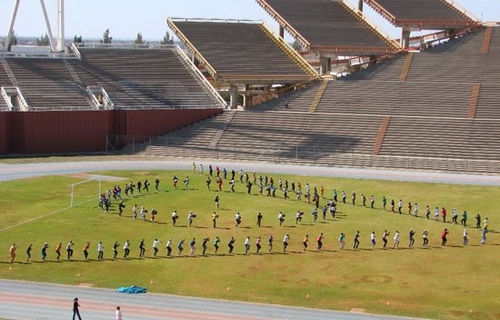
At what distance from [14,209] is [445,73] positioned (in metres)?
54.1

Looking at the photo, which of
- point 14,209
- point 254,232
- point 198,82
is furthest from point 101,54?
point 254,232

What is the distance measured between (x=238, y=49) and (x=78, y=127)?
24372 mm

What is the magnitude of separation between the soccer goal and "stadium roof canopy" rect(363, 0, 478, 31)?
49888 mm

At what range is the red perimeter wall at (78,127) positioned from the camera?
7681 centimetres

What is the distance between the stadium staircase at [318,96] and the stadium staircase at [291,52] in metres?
2.05

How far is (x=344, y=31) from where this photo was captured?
100 m

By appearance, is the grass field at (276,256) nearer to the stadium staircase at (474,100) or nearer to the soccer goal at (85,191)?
the soccer goal at (85,191)

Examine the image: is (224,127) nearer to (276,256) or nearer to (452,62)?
(452,62)

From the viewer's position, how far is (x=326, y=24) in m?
101

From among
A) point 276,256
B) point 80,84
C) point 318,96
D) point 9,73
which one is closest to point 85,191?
point 276,256

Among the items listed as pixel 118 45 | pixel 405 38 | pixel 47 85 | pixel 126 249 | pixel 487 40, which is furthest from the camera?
pixel 405 38

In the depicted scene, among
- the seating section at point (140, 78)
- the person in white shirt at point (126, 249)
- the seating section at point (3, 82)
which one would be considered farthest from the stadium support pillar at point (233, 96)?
the person in white shirt at point (126, 249)

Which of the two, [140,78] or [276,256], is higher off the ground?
[140,78]

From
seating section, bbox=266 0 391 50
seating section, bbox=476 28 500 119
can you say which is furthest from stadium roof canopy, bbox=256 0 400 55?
seating section, bbox=476 28 500 119
